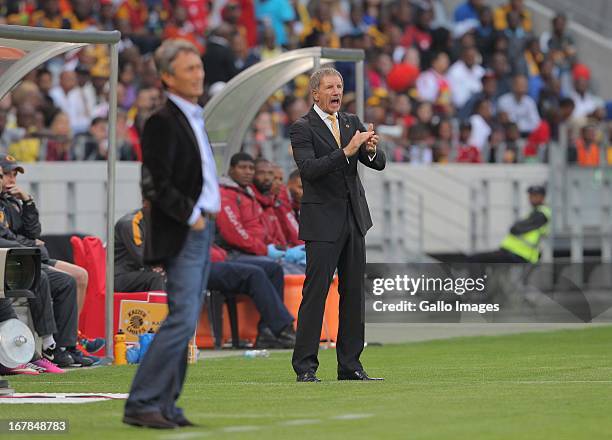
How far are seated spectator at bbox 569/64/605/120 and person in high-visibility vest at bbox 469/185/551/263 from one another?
5.94 m

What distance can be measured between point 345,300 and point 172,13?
1518 centimetres

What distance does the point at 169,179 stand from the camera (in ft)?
28.9

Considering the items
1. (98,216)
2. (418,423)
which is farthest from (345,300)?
(98,216)

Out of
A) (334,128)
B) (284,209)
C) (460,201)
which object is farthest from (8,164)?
(460,201)

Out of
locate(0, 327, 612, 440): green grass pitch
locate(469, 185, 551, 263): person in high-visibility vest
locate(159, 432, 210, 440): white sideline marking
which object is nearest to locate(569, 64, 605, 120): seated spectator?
locate(469, 185, 551, 263): person in high-visibility vest

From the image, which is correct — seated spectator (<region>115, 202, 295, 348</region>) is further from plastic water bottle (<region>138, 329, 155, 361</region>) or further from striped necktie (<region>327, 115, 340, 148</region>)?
striped necktie (<region>327, 115, 340, 148</region>)

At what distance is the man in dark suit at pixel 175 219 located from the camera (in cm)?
878

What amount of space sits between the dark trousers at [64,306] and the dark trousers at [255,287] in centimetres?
249

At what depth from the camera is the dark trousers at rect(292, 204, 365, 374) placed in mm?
11977

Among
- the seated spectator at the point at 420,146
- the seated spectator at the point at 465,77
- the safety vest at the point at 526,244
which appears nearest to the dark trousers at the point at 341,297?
the safety vest at the point at 526,244

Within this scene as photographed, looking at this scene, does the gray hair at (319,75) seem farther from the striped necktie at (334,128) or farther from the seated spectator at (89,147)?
the seated spectator at (89,147)

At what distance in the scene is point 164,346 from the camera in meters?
8.82

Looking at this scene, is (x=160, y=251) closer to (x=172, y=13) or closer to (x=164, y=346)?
(x=164, y=346)

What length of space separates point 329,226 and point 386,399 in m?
1.94
